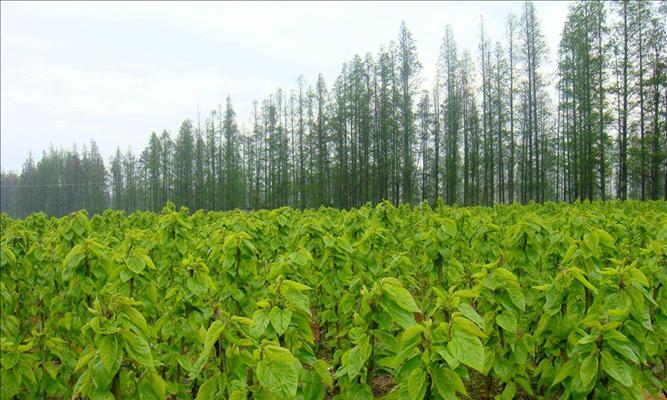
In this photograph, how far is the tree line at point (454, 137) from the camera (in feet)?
78.5

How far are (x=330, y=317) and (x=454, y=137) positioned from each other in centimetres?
3503

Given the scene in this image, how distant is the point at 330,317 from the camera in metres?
4.46

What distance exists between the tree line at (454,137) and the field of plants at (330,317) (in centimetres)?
610

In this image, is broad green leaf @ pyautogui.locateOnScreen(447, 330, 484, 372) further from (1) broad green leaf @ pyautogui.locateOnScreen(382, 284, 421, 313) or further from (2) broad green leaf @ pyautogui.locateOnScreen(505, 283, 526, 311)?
(2) broad green leaf @ pyautogui.locateOnScreen(505, 283, 526, 311)

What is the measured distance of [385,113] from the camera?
123ft

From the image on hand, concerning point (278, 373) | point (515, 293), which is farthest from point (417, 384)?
point (515, 293)

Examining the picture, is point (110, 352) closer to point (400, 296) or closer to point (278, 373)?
point (278, 373)

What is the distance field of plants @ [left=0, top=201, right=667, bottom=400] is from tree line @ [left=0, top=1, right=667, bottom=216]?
240 inches

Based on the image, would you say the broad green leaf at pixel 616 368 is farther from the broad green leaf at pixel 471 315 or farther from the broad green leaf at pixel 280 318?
the broad green leaf at pixel 280 318

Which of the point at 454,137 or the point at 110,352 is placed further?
the point at 454,137

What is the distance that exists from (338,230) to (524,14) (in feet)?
98.5

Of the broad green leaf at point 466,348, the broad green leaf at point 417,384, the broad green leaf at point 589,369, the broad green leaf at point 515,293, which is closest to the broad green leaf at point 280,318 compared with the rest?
the broad green leaf at point 417,384

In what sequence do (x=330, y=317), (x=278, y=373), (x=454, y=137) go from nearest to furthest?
1. (x=278, y=373)
2. (x=330, y=317)
3. (x=454, y=137)

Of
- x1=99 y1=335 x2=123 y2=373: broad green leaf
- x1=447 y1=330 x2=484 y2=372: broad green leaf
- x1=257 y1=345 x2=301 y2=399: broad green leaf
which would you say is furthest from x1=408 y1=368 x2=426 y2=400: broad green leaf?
x1=99 y1=335 x2=123 y2=373: broad green leaf
